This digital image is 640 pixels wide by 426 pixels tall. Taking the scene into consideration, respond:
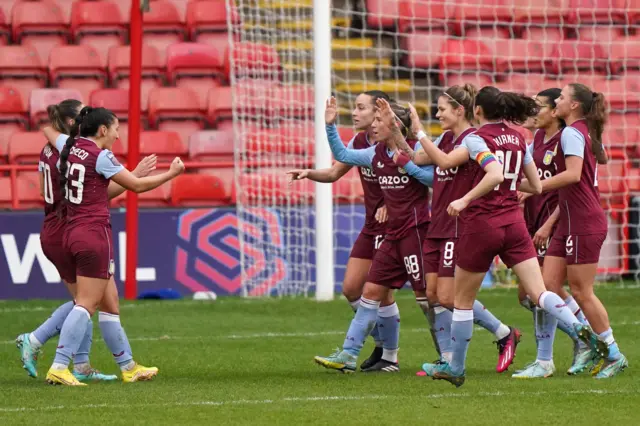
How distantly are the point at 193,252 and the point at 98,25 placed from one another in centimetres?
487

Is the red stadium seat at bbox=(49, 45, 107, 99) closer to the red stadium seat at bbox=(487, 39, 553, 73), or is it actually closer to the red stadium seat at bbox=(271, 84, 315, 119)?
the red stadium seat at bbox=(271, 84, 315, 119)

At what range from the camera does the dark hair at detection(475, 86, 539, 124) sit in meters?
7.45

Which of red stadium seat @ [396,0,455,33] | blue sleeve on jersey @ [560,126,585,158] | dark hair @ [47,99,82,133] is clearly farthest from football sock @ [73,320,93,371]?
red stadium seat @ [396,0,455,33]

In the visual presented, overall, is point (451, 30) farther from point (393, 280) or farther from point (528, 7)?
point (393, 280)

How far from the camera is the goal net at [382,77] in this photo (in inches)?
567

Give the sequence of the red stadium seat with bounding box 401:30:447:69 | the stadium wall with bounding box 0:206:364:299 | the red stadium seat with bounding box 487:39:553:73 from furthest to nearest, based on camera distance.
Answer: the red stadium seat with bounding box 401:30:447:69, the red stadium seat with bounding box 487:39:553:73, the stadium wall with bounding box 0:206:364:299

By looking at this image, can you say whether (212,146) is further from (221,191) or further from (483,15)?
(483,15)

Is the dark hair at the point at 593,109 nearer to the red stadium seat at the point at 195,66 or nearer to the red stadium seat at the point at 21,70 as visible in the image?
the red stadium seat at the point at 195,66

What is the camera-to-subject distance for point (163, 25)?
57.7 ft

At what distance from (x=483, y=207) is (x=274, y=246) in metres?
7.12

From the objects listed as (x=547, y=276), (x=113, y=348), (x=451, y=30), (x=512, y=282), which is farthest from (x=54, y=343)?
(x=451, y=30)

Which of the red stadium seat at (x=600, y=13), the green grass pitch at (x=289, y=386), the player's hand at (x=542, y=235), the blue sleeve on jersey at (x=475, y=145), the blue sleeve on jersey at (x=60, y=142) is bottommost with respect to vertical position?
the green grass pitch at (x=289, y=386)

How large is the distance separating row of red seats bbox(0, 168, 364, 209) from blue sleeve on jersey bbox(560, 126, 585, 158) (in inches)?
251

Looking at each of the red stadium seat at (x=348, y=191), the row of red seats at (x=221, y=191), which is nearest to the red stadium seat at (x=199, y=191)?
the row of red seats at (x=221, y=191)
